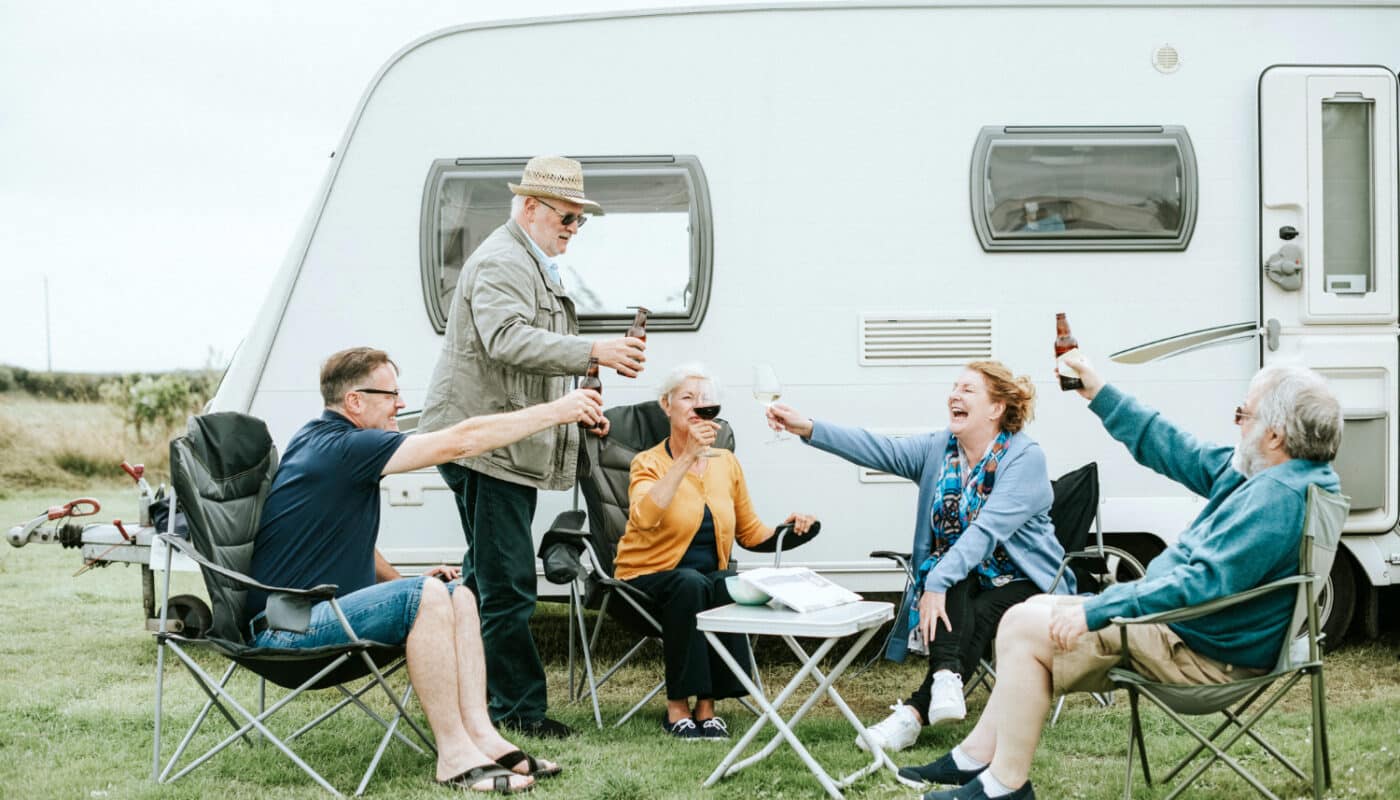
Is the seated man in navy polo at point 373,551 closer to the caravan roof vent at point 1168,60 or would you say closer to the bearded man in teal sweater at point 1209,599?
the bearded man in teal sweater at point 1209,599

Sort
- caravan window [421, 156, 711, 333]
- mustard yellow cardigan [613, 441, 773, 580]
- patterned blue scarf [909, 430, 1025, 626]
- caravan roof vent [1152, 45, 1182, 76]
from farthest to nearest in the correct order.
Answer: caravan roof vent [1152, 45, 1182, 76] → caravan window [421, 156, 711, 333] → mustard yellow cardigan [613, 441, 773, 580] → patterned blue scarf [909, 430, 1025, 626]

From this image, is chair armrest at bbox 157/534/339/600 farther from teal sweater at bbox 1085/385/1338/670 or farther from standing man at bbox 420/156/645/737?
teal sweater at bbox 1085/385/1338/670

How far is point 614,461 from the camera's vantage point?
476cm

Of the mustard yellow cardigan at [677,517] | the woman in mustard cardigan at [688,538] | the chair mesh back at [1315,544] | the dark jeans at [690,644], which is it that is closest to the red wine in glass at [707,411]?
the woman in mustard cardigan at [688,538]

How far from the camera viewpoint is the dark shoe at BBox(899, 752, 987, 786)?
3.52m

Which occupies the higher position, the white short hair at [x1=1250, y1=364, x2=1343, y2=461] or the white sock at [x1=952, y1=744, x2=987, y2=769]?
the white short hair at [x1=1250, y1=364, x2=1343, y2=461]

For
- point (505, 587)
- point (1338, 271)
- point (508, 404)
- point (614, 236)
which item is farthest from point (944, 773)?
point (1338, 271)

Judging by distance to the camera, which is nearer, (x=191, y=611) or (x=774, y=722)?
(x=774, y=722)

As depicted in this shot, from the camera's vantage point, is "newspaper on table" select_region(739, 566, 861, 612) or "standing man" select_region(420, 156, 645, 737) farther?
"standing man" select_region(420, 156, 645, 737)

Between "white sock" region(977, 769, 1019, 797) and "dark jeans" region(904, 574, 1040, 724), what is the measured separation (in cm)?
77

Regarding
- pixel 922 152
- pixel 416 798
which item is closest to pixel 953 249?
pixel 922 152

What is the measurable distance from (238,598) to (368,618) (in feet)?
1.40

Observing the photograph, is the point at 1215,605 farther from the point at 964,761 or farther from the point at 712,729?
the point at 712,729

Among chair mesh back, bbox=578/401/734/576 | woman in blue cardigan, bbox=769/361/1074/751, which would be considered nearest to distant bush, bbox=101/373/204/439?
chair mesh back, bbox=578/401/734/576
